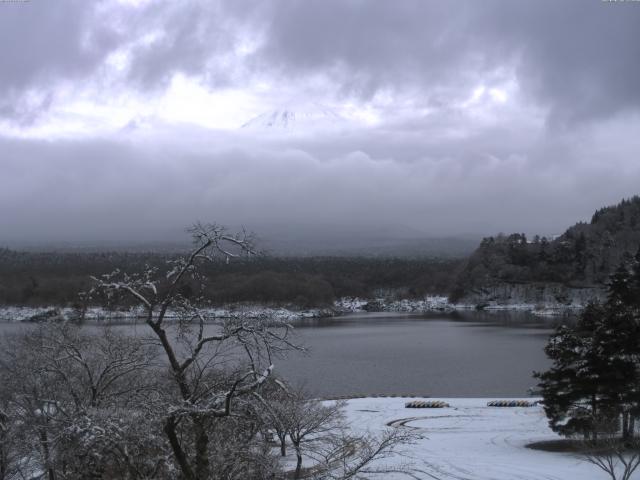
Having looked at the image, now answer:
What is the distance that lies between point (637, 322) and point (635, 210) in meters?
136

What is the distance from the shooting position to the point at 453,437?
23219 millimetres

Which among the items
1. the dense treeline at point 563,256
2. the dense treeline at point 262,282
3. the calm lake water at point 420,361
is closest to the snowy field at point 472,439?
the calm lake water at point 420,361

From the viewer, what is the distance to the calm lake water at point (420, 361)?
3800cm

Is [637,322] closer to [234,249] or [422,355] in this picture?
[234,249]

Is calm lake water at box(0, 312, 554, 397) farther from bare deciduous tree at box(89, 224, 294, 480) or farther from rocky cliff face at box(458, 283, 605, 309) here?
rocky cliff face at box(458, 283, 605, 309)

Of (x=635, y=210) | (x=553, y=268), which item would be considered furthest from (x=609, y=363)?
(x=635, y=210)

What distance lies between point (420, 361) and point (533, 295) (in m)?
76.7

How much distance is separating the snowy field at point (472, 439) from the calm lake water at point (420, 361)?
14.5ft

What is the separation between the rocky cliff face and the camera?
110000 mm

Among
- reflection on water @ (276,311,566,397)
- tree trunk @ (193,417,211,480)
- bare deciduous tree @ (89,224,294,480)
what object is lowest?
reflection on water @ (276,311,566,397)

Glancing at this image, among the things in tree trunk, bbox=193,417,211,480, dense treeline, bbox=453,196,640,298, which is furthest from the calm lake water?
dense treeline, bbox=453,196,640,298

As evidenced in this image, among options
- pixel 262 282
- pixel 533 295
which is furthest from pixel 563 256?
pixel 262 282

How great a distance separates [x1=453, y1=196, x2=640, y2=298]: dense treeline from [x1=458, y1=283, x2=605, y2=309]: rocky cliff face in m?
1.53

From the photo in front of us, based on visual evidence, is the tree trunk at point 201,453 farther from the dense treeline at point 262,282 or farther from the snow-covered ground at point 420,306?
the snow-covered ground at point 420,306
